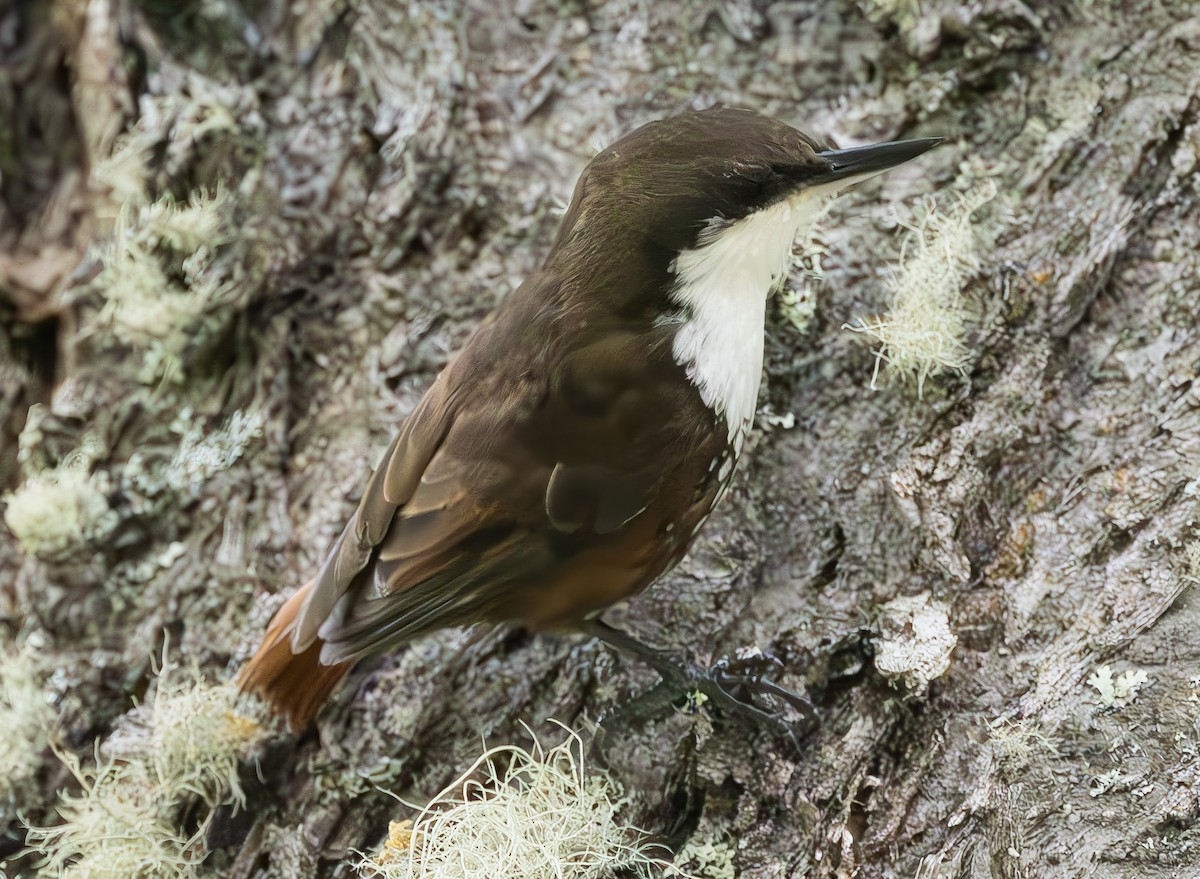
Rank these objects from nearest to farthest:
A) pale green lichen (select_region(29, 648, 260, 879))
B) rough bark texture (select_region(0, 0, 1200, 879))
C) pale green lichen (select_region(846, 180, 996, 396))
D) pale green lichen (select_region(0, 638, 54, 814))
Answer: rough bark texture (select_region(0, 0, 1200, 879)) → pale green lichen (select_region(29, 648, 260, 879)) → pale green lichen (select_region(846, 180, 996, 396)) → pale green lichen (select_region(0, 638, 54, 814))

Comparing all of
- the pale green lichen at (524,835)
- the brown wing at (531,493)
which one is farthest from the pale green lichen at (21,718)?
the pale green lichen at (524,835)

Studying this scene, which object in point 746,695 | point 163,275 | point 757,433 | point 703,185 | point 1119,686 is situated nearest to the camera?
point 1119,686

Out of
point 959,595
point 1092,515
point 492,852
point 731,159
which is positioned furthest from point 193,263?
point 1092,515

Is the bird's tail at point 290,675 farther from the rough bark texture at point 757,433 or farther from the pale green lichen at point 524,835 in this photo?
the pale green lichen at point 524,835

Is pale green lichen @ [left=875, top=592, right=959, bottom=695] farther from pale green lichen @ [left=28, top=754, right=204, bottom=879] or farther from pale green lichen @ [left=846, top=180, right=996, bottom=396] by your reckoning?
pale green lichen @ [left=28, top=754, right=204, bottom=879]

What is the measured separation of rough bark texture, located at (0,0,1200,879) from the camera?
2.17m

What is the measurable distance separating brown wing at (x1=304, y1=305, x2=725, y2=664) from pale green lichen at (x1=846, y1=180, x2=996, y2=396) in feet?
1.79

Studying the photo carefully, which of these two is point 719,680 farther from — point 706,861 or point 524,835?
point 524,835

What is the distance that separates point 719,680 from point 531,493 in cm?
59

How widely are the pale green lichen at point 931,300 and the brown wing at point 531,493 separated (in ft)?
1.79

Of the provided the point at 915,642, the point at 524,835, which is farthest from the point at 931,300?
the point at 524,835

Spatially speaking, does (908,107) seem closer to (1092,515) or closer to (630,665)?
(1092,515)

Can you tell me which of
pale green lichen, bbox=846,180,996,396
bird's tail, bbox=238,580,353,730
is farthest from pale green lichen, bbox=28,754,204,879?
pale green lichen, bbox=846,180,996,396

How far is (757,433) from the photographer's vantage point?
2656 millimetres
